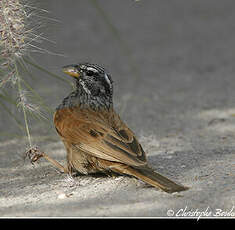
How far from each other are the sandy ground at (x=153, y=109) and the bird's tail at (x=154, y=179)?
2.1 inches

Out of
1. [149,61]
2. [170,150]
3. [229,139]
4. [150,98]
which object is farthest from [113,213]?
[149,61]

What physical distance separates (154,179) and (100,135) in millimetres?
689

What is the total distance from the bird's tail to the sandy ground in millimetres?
53

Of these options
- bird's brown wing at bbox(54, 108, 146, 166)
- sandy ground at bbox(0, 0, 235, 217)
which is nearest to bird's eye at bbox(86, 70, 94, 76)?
bird's brown wing at bbox(54, 108, 146, 166)

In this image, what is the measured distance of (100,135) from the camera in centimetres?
453

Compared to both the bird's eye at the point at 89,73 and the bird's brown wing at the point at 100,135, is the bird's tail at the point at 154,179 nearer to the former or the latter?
the bird's brown wing at the point at 100,135

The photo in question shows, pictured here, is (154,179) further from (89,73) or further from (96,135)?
(89,73)

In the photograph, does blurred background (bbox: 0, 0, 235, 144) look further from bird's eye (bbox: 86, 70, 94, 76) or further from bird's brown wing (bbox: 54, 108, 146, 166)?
bird's brown wing (bbox: 54, 108, 146, 166)

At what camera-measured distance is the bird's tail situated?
4.03m

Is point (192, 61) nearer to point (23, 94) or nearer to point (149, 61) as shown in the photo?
point (149, 61)

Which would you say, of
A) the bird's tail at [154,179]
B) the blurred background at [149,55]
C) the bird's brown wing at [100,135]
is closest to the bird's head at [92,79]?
the bird's brown wing at [100,135]

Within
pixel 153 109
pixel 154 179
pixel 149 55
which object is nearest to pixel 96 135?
pixel 154 179

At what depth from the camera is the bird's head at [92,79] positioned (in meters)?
4.86

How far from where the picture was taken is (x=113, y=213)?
3.71 m
